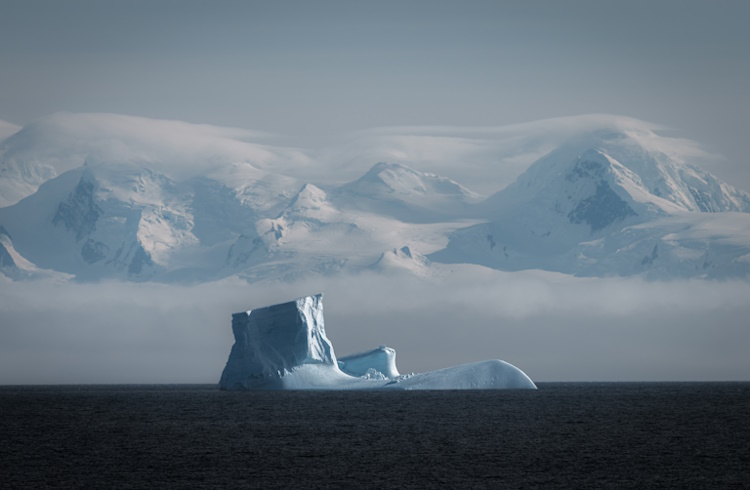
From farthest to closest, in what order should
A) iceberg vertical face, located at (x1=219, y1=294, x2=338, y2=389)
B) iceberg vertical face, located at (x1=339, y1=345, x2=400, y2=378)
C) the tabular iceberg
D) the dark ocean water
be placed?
iceberg vertical face, located at (x1=339, y1=345, x2=400, y2=378) < the tabular iceberg < iceberg vertical face, located at (x1=219, y1=294, x2=338, y2=389) < the dark ocean water

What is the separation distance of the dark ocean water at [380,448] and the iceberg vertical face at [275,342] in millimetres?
5888

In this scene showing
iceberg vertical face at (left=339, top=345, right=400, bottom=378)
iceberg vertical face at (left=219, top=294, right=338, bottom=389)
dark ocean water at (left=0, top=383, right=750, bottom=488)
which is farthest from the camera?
iceberg vertical face at (left=339, top=345, right=400, bottom=378)

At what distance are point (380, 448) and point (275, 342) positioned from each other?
1501 inches

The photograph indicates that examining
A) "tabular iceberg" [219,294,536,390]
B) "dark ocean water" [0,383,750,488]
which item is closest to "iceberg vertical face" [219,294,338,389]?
"tabular iceberg" [219,294,536,390]

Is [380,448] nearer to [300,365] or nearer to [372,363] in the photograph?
[300,365]

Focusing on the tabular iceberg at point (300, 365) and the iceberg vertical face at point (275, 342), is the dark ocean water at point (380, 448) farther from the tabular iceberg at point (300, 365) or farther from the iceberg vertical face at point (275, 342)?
the iceberg vertical face at point (275, 342)

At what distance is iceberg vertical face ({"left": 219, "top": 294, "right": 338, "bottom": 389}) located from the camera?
88.3 m

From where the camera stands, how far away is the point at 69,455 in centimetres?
4866

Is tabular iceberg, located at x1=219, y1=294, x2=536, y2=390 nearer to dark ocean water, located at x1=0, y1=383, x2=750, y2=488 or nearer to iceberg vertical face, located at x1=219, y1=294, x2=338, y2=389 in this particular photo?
iceberg vertical face, located at x1=219, y1=294, x2=338, y2=389

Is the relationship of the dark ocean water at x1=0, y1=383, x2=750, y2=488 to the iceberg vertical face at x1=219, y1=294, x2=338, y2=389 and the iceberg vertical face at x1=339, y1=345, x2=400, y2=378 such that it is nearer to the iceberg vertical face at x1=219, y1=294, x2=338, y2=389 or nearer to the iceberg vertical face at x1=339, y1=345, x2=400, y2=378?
the iceberg vertical face at x1=219, y1=294, x2=338, y2=389

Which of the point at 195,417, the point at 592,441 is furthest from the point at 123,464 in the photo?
the point at 195,417

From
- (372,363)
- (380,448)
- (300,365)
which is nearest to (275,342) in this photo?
(300,365)

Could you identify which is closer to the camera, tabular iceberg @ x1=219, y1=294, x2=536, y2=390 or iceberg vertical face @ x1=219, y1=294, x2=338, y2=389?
iceberg vertical face @ x1=219, y1=294, x2=338, y2=389

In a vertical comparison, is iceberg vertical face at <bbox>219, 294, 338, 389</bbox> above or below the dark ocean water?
above
